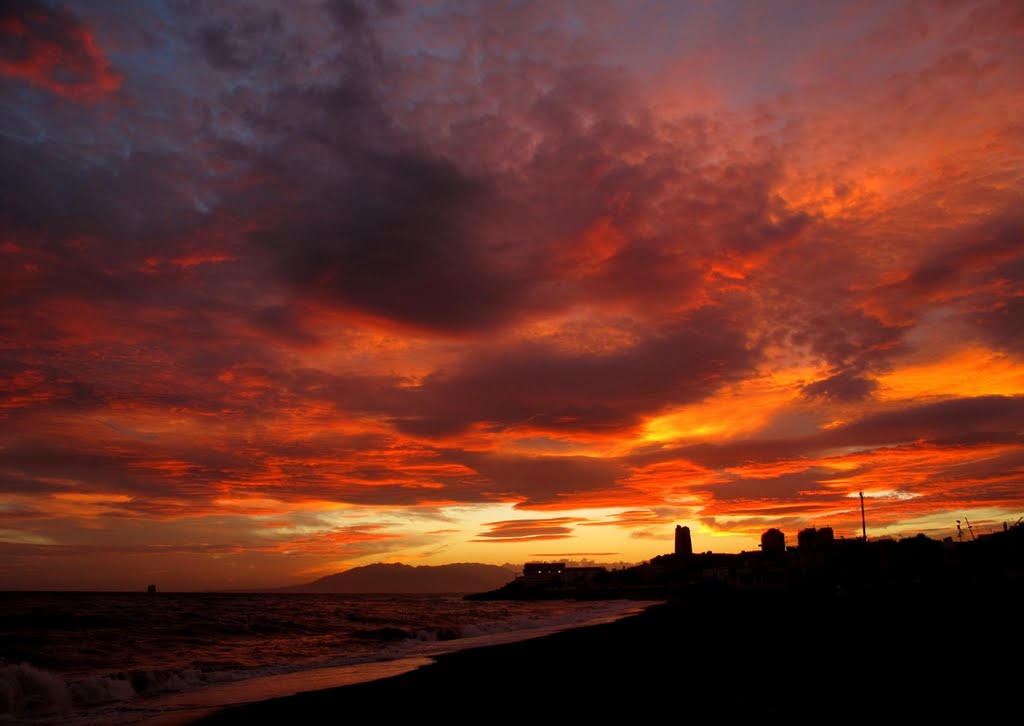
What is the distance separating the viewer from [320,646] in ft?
113

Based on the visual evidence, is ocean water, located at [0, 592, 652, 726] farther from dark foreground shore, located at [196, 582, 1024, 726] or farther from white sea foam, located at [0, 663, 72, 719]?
dark foreground shore, located at [196, 582, 1024, 726]

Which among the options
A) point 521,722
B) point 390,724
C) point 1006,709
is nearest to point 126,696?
point 390,724

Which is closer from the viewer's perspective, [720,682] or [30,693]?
[720,682]

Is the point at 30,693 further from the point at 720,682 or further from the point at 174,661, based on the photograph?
the point at 720,682

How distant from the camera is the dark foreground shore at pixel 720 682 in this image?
36.1 feet

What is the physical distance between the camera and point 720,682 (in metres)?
13.8

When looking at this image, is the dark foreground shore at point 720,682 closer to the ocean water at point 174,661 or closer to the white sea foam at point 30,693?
the ocean water at point 174,661

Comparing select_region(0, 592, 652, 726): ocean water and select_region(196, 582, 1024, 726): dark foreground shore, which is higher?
select_region(196, 582, 1024, 726): dark foreground shore

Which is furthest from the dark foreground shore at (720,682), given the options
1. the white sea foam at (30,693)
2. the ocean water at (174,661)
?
the white sea foam at (30,693)

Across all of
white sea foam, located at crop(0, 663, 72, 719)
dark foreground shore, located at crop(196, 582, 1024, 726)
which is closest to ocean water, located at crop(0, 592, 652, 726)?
white sea foam, located at crop(0, 663, 72, 719)

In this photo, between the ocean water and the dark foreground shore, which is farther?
the ocean water

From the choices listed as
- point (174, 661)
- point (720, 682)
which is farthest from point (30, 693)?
point (720, 682)

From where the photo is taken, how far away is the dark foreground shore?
1101cm

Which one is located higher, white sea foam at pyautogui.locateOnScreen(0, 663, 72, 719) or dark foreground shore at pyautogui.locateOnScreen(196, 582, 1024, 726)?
dark foreground shore at pyautogui.locateOnScreen(196, 582, 1024, 726)
